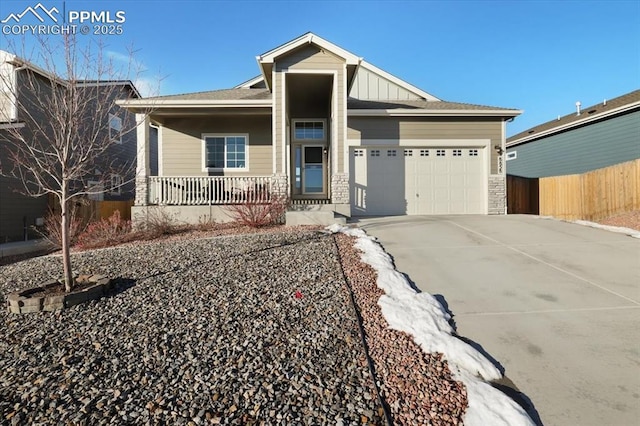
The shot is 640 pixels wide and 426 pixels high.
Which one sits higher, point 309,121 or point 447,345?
point 309,121

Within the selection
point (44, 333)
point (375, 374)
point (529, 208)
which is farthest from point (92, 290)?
point (529, 208)

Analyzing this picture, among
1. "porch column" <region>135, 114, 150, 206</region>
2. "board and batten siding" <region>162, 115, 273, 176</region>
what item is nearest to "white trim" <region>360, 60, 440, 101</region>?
"board and batten siding" <region>162, 115, 273, 176</region>

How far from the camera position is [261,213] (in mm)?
8547

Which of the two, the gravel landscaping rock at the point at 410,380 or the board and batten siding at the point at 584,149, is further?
the board and batten siding at the point at 584,149

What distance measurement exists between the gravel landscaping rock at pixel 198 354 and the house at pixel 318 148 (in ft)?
16.6

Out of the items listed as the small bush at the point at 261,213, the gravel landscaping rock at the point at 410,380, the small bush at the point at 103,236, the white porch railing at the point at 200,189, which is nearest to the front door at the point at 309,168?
the white porch railing at the point at 200,189

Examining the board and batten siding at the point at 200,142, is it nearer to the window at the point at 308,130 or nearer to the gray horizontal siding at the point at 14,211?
the window at the point at 308,130

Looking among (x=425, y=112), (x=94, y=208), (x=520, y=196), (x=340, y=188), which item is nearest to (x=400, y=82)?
(x=425, y=112)

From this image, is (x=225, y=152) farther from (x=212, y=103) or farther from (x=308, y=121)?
(x=308, y=121)

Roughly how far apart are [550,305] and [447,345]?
179 centimetres

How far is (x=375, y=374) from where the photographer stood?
2447 millimetres

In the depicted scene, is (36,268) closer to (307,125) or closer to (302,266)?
(302,266)

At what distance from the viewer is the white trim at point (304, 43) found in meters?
9.30

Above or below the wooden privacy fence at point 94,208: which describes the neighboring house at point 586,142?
above
